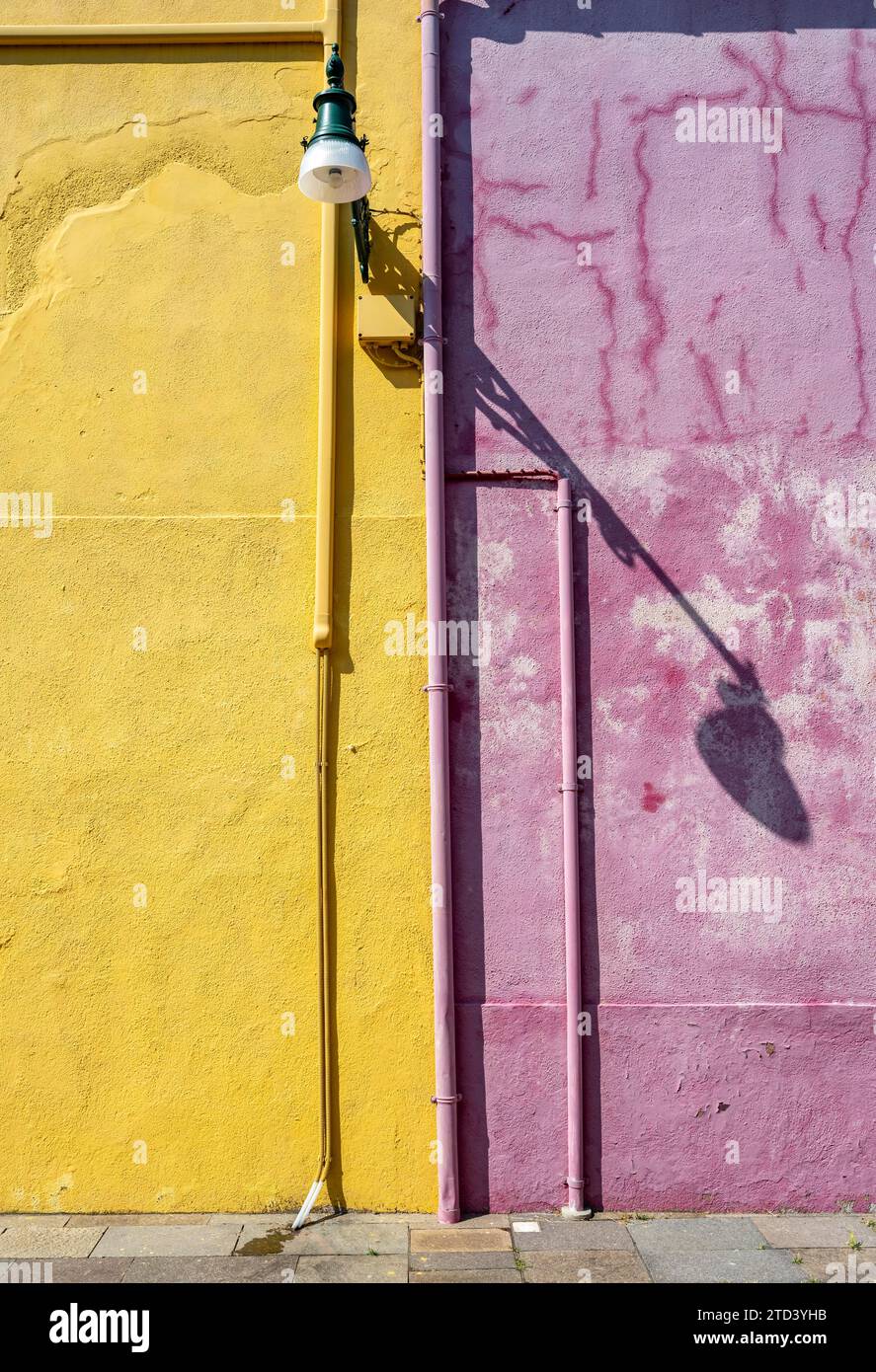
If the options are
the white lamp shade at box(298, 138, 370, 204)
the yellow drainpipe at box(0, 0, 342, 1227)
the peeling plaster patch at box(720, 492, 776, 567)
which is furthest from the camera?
the peeling plaster patch at box(720, 492, 776, 567)

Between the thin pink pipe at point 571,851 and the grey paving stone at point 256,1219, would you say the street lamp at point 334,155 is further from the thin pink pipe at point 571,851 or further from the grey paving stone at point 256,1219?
the grey paving stone at point 256,1219

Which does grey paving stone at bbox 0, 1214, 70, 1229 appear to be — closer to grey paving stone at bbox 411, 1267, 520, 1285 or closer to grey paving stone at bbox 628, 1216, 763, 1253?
grey paving stone at bbox 411, 1267, 520, 1285

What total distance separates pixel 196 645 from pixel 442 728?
133 centimetres

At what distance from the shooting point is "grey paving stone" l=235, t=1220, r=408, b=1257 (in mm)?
5000

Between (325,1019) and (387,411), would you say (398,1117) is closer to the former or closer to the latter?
(325,1019)

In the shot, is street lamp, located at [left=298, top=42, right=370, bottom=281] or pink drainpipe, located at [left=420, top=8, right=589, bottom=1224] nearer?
street lamp, located at [left=298, top=42, right=370, bottom=281]

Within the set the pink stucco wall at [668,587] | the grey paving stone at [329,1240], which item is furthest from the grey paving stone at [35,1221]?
the pink stucco wall at [668,587]

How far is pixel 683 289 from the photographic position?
19.2ft

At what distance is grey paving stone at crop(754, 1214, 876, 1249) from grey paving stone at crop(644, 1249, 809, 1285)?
138mm

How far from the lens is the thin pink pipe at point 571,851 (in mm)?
5406

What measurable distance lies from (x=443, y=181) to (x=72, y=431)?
235 cm

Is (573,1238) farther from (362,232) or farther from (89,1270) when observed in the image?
(362,232)

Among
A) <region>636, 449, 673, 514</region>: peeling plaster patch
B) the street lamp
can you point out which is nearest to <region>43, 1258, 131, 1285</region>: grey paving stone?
<region>636, 449, 673, 514</region>: peeling plaster patch

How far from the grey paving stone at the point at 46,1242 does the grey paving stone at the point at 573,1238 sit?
196 cm
